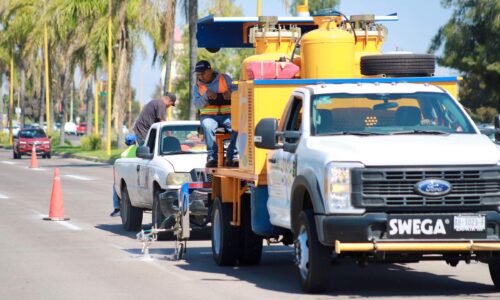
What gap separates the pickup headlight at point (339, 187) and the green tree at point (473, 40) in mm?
51310

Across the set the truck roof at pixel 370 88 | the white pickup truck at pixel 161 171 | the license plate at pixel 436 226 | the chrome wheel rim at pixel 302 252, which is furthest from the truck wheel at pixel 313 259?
the white pickup truck at pixel 161 171

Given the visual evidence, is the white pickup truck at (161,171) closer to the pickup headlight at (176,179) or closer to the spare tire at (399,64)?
the pickup headlight at (176,179)

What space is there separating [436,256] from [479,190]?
0.74m

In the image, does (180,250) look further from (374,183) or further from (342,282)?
Answer: (374,183)

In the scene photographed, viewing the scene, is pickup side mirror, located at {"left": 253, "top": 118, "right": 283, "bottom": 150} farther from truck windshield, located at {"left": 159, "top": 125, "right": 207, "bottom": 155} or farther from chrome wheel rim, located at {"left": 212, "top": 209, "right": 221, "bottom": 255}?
truck windshield, located at {"left": 159, "top": 125, "right": 207, "bottom": 155}

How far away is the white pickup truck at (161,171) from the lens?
648 inches

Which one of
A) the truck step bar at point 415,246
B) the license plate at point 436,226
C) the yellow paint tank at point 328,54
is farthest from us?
the yellow paint tank at point 328,54

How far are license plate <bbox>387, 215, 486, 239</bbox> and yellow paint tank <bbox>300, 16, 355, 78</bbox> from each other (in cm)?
293

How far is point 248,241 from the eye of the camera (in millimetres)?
13742

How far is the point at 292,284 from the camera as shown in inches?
473

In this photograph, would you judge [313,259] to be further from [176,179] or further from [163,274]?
[176,179]

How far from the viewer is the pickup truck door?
1170 centimetres

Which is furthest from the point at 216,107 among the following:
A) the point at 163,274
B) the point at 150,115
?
the point at 150,115

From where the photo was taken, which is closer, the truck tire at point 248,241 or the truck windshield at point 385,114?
the truck windshield at point 385,114
